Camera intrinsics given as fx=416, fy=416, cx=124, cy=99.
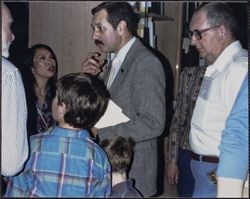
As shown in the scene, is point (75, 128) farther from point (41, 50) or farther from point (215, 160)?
point (41, 50)

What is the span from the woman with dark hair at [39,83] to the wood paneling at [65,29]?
137 mm

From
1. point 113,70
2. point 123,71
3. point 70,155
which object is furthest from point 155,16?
point 70,155

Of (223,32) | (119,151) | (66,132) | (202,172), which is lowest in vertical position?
(202,172)

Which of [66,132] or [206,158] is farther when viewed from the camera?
[206,158]

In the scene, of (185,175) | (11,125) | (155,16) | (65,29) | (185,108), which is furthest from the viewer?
(155,16)

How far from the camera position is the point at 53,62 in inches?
106

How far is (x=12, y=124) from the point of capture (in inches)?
51.1

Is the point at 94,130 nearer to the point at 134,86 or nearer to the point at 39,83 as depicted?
the point at 134,86

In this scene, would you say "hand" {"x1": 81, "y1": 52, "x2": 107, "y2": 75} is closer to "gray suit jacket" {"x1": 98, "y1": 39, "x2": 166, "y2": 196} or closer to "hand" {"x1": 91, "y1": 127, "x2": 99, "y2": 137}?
"gray suit jacket" {"x1": 98, "y1": 39, "x2": 166, "y2": 196}

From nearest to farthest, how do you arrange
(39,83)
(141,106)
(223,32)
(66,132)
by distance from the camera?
(66,132) < (141,106) < (223,32) < (39,83)

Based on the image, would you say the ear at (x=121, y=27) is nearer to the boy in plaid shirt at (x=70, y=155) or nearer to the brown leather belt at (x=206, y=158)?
the boy in plaid shirt at (x=70, y=155)

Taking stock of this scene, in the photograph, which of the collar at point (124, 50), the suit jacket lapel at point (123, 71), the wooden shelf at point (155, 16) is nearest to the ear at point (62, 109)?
the suit jacket lapel at point (123, 71)

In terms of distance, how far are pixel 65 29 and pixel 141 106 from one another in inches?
35.7

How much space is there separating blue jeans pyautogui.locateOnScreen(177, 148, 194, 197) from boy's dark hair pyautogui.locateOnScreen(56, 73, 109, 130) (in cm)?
72
